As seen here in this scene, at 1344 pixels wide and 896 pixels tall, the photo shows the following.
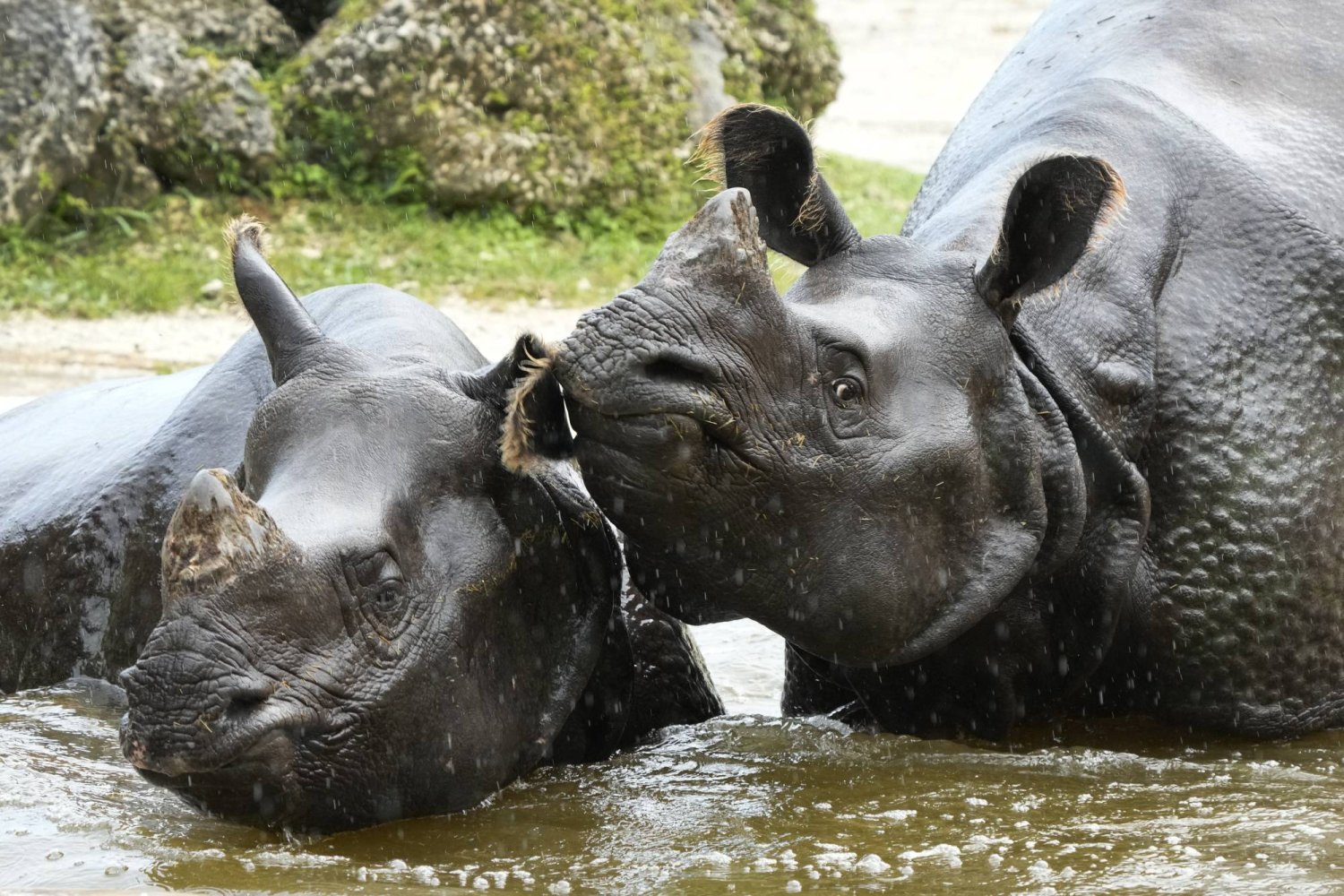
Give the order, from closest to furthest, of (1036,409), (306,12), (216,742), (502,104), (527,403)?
1. (216,742)
2. (527,403)
3. (1036,409)
4. (502,104)
5. (306,12)

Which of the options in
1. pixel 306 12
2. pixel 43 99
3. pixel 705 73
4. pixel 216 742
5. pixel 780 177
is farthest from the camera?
pixel 705 73

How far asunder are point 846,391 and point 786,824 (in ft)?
3.29

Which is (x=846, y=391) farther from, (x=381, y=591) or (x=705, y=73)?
(x=705, y=73)

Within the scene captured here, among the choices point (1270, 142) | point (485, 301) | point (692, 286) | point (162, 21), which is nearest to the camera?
point (692, 286)

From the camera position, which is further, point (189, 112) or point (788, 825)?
point (189, 112)

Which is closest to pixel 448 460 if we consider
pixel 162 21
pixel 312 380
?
pixel 312 380

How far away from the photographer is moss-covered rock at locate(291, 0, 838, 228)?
15.9m

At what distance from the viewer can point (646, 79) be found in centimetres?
1662

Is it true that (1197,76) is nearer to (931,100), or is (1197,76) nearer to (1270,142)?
(1270,142)

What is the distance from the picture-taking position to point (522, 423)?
4121 mm

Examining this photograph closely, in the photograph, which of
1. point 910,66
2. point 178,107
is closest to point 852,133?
point 910,66

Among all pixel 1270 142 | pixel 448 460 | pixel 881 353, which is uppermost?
pixel 1270 142

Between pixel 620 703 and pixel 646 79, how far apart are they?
1223 centimetres

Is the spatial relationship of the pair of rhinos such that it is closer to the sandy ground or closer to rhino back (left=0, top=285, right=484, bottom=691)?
rhino back (left=0, top=285, right=484, bottom=691)
